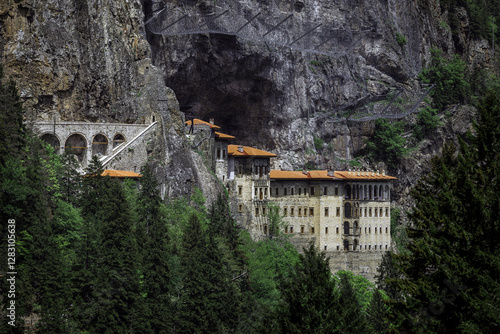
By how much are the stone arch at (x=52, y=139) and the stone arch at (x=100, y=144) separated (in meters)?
3.78

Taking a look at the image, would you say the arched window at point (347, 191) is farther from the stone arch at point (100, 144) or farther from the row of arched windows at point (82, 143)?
the stone arch at point (100, 144)

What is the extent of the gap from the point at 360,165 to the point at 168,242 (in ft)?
195

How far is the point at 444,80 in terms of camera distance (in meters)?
146

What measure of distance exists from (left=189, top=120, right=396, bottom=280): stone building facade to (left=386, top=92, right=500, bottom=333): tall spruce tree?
61069mm

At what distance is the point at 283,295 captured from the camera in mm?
39500

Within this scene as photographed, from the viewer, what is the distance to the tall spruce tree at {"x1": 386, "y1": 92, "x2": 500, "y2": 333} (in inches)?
1393

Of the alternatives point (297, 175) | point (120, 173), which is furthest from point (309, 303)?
point (297, 175)

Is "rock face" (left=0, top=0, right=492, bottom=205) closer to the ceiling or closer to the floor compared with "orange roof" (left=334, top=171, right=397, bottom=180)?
closer to the ceiling

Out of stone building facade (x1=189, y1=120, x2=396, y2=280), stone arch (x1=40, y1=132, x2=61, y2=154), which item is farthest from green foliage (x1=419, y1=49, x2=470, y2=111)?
stone arch (x1=40, y1=132, x2=61, y2=154)

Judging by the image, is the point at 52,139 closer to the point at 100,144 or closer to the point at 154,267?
the point at 100,144

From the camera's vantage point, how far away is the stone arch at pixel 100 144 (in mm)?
85188

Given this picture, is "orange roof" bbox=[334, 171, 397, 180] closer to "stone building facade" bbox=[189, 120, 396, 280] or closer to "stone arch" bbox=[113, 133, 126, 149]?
"stone building facade" bbox=[189, 120, 396, 280]

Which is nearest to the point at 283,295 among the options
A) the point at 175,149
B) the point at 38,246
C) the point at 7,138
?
the point at 38,246

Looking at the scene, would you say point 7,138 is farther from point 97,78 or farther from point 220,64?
point 220,64
